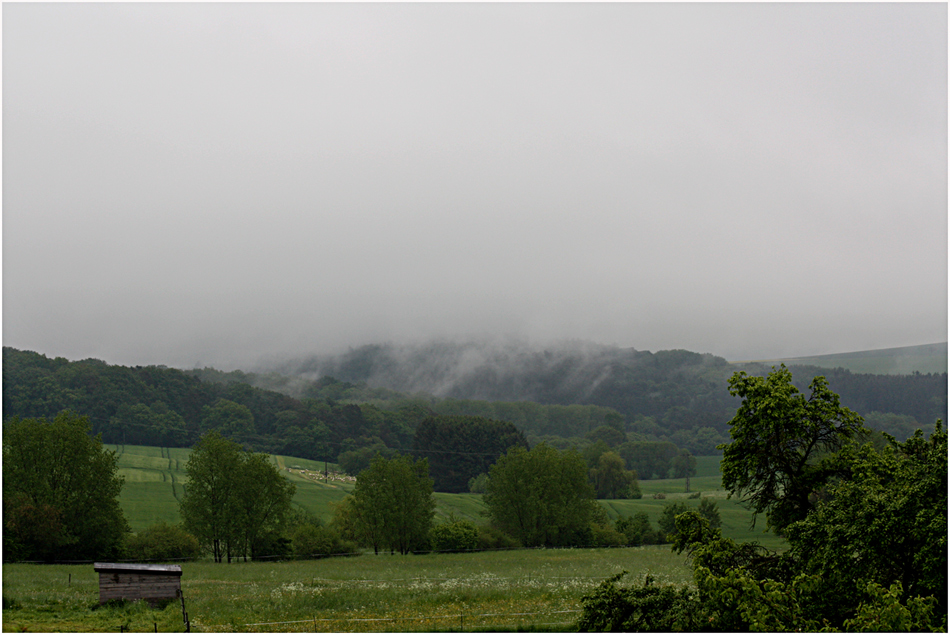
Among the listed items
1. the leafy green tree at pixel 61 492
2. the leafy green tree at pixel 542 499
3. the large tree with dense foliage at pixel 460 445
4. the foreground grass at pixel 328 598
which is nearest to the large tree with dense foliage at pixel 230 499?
the leafy green tree at pixel 61 492

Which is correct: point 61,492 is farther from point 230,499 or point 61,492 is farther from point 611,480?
point 611,480

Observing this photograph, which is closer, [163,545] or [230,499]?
[163,545]

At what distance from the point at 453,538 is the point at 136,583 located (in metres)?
49.7

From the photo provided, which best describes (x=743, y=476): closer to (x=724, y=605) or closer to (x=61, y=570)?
(x=724, y=605)

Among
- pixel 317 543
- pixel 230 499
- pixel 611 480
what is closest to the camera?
pixel 230 499

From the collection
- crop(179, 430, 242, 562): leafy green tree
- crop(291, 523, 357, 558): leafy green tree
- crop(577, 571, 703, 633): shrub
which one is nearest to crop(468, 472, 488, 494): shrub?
crop(291, 523, 357, 558): leafy green tree

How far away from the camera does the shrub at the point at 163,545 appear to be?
194ft

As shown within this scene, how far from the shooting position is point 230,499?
222 ft

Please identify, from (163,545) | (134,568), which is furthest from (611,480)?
(134,568)

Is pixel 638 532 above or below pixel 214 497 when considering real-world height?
below

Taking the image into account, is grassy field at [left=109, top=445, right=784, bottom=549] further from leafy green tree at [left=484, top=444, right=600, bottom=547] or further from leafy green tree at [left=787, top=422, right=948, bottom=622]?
leafy green tree at [left=787, top=422, right=948, bottom=622]

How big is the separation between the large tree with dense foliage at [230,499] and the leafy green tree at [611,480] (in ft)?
310

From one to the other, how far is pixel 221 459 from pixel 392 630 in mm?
51779

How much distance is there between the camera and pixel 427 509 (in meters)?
77.6
